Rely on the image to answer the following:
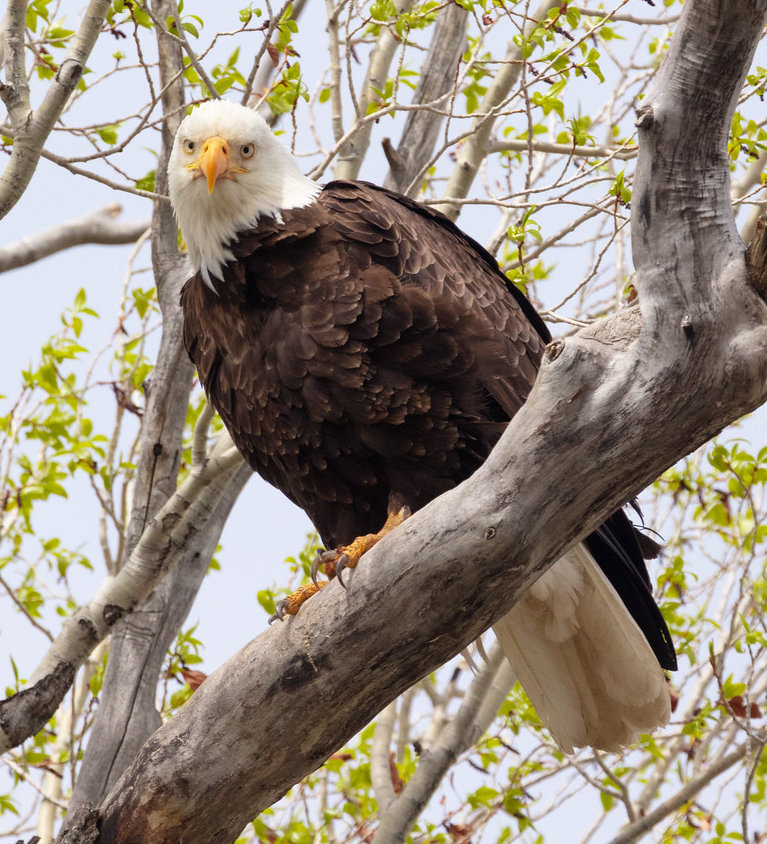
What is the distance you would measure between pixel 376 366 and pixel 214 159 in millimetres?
999

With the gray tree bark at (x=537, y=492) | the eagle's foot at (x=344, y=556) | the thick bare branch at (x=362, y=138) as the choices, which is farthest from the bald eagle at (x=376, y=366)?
the thick bare branch at (x=362, y=138)

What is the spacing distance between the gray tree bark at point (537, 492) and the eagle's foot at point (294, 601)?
172mm

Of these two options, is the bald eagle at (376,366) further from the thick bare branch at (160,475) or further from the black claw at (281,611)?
the thick bare branch at (160,475)

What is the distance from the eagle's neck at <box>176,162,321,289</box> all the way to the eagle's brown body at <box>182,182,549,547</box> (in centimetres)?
6

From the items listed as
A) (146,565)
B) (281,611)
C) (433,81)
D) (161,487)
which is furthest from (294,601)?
(433,81)

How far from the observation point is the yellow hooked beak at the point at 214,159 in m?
3.98

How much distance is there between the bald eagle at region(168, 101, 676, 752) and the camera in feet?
12.2

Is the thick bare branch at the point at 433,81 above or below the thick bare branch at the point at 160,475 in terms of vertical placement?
above

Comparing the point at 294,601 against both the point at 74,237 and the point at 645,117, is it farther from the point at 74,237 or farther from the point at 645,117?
the point at 74,237

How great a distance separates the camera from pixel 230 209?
4.00 metres

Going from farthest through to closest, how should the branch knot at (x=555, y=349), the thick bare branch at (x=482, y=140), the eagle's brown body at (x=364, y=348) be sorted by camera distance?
1. the thick bare branch at (x=482, y=140)
2. the eagle's brown body at (x=364, y=348)
3. the branch knot at (x=555, y=349)

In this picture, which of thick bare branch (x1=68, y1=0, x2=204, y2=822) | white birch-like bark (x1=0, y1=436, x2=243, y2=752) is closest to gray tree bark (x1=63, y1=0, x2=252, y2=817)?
thick bare branch (x1=68, y1=0, x2=204, y2=822)

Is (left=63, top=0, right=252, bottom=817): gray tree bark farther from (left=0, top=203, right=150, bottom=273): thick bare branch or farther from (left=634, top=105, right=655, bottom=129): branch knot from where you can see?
(left=634, top=105, right=655, bottom=129): branch knot

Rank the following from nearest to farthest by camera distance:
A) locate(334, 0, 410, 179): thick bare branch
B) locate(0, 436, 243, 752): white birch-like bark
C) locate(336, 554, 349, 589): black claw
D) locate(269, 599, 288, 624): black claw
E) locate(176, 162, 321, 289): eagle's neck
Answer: locate(336, 554, 349, 589): black claw
locate(269, 599, 288, 624): black claw
locate(176, 162, 321, 289): eagle's neck
locate(0, 436, 243, 752): white birch-like bark
locate(334, 0, 410, 179): thick bare branch
